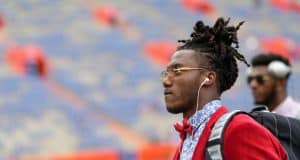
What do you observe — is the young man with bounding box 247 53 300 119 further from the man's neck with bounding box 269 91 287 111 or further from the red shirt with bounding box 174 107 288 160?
the red shirt with bounding box 174 107 288 160

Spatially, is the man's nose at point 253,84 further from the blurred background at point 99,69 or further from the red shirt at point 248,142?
the blurred background at point 99,69

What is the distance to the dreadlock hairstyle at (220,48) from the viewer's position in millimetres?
2715

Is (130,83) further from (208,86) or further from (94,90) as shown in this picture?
(208,86)

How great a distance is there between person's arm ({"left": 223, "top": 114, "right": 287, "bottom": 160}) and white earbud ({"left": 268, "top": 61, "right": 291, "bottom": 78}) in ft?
7.36

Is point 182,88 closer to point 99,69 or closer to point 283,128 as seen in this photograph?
point 283,128

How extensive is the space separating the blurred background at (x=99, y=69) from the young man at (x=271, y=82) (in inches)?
193

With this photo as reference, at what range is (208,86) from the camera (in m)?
2.69

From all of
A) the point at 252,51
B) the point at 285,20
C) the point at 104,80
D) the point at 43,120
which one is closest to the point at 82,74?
the point at 104,80

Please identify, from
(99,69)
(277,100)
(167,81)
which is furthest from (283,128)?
(99,69)

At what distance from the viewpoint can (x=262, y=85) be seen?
4.68m

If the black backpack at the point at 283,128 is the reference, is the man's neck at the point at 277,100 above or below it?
above

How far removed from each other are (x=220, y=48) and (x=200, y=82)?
0.15 meters

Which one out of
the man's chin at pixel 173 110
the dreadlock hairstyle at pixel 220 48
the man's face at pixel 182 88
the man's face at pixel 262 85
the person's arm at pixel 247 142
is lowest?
the person's arm at pixel 247 142

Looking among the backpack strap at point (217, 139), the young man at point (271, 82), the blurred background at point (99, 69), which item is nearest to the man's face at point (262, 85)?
the young man at point (271, 82)
